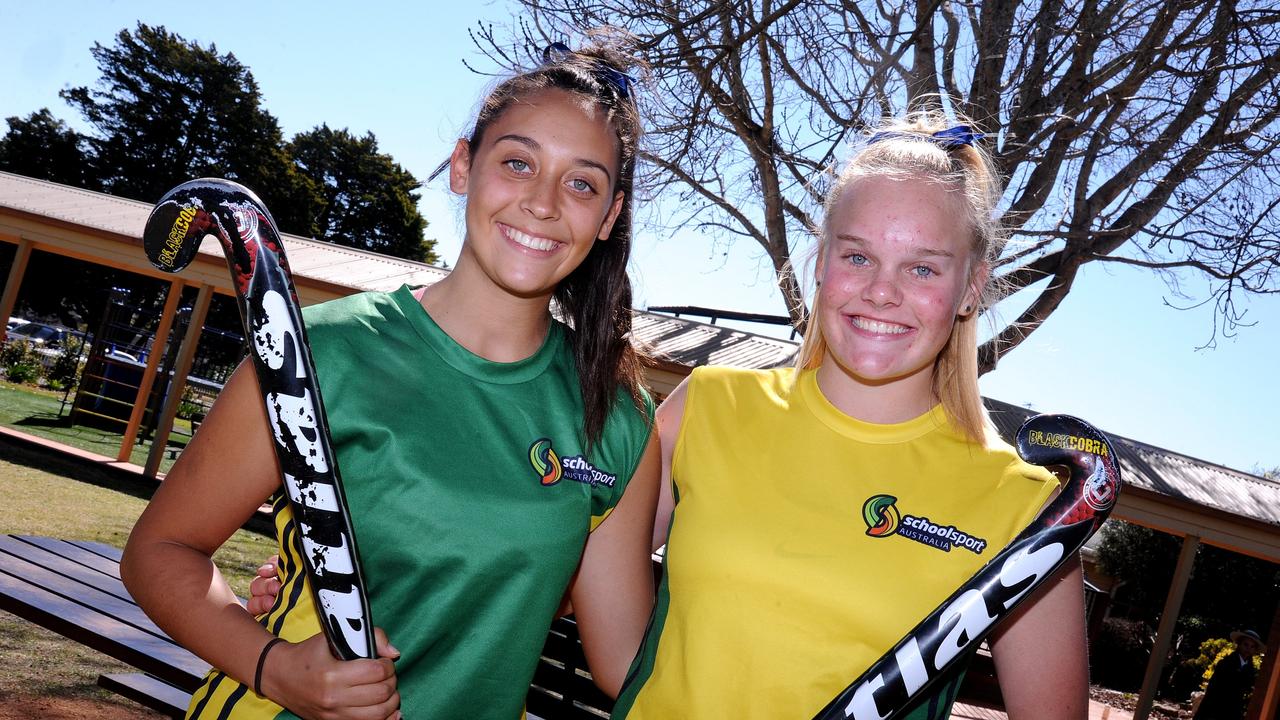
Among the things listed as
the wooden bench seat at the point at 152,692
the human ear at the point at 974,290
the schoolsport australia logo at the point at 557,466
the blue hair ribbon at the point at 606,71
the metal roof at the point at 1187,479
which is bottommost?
the wooden bench seat at the point at 152,692

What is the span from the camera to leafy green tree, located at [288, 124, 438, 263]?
47.7m

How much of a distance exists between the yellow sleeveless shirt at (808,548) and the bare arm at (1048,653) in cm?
13

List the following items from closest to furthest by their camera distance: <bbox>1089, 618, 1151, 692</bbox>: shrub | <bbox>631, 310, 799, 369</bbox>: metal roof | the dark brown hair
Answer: the dark brown hair < <bbox>631, 310, 799, 369</bbox>: metal roof < <bbox>1089, 618, 1151, 692</bbox>: shrub

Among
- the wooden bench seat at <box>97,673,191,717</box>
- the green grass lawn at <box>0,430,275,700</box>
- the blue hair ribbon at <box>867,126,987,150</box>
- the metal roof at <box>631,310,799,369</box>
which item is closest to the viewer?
Result: the blue hair ribbon at <box>867,126,987,150</box>

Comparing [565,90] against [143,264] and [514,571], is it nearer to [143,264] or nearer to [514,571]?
[514,571]

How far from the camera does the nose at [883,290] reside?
1.90 meters

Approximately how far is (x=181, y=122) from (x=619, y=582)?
48218 millimetres

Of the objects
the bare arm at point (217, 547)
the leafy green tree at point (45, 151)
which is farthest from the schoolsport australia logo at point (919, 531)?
the leafy green tree at point (45, 151)

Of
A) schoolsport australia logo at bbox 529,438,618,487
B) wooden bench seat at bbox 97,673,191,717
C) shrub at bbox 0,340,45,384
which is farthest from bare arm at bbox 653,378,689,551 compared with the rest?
shrub at bbox 0,340,45,384

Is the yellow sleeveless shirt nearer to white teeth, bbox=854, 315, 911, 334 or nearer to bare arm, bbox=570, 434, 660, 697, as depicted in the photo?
bare arm, bbox=570, 434, 660, 697

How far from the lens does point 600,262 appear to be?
2.27 metres

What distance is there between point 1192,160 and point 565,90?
8.89 meters

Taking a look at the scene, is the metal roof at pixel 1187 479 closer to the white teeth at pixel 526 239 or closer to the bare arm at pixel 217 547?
the white teeth at pixel 526 239

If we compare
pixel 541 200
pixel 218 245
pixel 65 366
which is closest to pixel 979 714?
pixel 541 200
